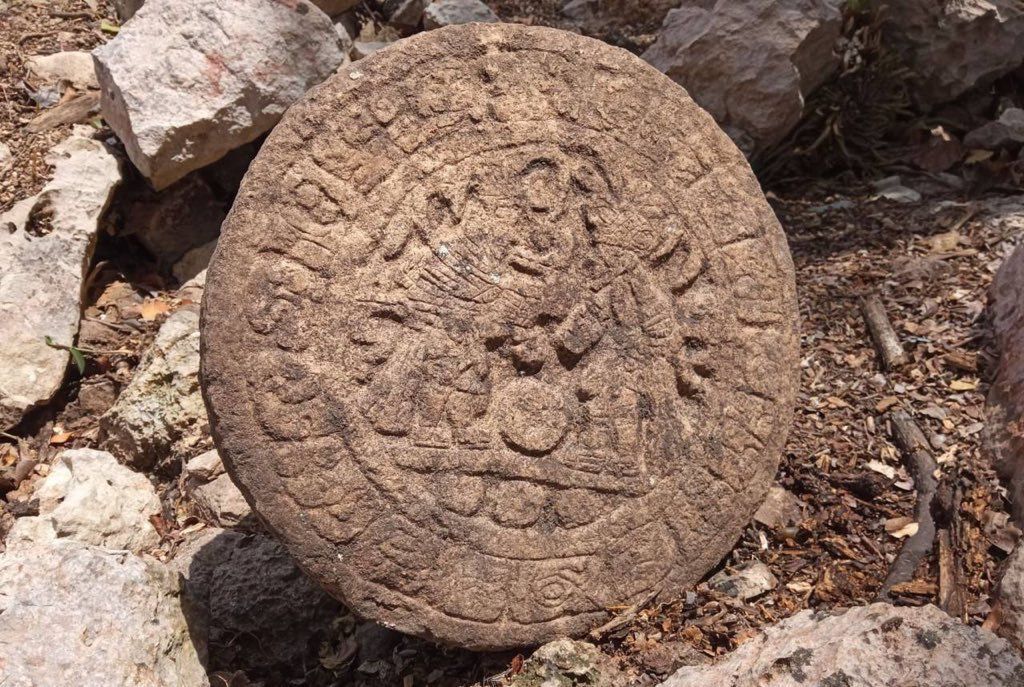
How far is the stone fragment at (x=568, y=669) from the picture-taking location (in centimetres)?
238

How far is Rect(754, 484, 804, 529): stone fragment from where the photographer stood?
9.87 feet

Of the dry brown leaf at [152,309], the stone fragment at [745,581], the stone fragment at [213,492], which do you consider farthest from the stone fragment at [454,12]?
the stone fragment at [745,581]

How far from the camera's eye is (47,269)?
136 inches

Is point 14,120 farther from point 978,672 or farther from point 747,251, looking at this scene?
point 978,672

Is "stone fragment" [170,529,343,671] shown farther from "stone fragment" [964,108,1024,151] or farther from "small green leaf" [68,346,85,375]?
"stone fragment" [964,108,1024,151]

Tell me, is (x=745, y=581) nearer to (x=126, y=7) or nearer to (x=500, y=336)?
(x=500, y=336)

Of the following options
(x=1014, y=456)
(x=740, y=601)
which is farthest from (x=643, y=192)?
(x=1014, y=456)

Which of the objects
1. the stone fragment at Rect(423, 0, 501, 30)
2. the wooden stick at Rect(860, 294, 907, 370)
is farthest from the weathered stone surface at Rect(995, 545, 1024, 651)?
the stone fragment at Rect(423, 0, 501, 30)

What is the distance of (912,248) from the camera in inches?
155

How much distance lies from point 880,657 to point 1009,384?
4.55 feet

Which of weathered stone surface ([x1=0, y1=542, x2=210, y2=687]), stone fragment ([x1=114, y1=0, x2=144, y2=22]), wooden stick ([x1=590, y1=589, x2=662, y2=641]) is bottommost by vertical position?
weathered stone surface ([x1=0, y1=542, x2=210, y2=687])

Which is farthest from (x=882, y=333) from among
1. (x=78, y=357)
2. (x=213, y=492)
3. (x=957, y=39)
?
(x=78, y=357)

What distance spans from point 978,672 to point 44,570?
214 centimetres

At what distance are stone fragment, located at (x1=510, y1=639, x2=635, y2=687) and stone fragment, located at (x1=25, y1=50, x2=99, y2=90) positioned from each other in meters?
3.03
